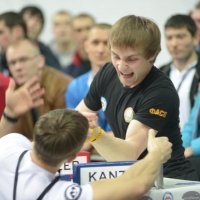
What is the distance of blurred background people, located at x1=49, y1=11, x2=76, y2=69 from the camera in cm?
1031

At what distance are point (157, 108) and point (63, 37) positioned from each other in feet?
24.0

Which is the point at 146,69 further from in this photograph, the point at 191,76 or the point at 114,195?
the point at 191,76

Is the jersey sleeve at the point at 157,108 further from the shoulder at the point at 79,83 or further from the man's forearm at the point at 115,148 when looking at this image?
the shoulder at the point at 79,83

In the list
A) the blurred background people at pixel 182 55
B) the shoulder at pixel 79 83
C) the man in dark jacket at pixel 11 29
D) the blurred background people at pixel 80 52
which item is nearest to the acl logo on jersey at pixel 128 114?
the blurred background people at pixel 182 55

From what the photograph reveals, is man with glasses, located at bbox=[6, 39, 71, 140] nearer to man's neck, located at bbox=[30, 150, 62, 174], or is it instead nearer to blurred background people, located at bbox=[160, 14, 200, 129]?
blurred background people, located at bbox=[160, 14, 200, 129]

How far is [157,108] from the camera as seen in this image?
11.0 feet

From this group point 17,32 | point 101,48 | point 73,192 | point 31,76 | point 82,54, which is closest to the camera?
point 73,192

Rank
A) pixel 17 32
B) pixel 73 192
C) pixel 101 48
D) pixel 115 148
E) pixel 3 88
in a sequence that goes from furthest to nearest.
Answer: pixel 17 32 < pixel 101 48 < pixel 3 88 < pixel 115 148 < pixel 73 192

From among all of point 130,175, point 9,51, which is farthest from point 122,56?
point 9,51

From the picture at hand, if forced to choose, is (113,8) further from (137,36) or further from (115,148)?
(115,148)

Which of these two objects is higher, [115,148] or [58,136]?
[58,136]

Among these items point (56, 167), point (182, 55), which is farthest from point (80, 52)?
point (56, 167)

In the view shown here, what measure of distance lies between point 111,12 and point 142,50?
7464mm

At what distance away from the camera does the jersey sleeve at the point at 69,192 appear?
2.73 metres
